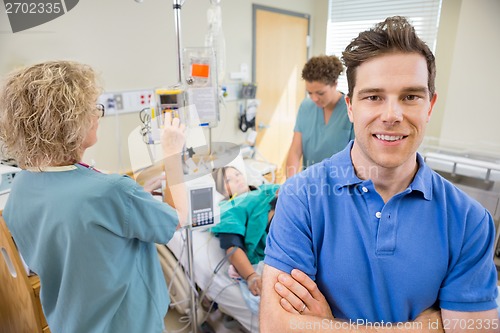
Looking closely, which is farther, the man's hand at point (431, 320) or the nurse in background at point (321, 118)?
the nurse in background at point (321, 118)

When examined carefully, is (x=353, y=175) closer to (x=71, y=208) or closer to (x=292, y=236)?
(x=292, y=236)

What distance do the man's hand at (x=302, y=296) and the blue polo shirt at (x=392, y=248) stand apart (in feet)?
0.09

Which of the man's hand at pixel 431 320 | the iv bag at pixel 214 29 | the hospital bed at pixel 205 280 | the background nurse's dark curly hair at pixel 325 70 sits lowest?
the hospital bed at pixel 205 280

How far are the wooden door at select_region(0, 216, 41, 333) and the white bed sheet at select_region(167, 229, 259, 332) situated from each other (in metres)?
0.72

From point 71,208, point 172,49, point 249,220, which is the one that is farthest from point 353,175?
point 172,49

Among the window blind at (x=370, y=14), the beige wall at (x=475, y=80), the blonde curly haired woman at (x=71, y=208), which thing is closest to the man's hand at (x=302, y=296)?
the blonde curly haired woman at (x=71, y=208)

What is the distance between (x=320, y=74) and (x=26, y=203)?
147 centimetres

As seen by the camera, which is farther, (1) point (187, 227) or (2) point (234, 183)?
(2) point (234, 183)

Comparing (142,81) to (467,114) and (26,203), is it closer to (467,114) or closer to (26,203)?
(26,203)

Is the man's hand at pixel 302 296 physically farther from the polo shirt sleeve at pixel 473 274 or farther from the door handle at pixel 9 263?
the door handle at pixel 9 263

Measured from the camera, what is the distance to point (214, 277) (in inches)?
68.9

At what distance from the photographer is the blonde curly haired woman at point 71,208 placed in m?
0.89

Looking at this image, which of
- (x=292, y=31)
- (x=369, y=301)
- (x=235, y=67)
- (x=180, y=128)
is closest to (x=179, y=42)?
(x=180, y=128)

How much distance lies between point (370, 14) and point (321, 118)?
1814mm
